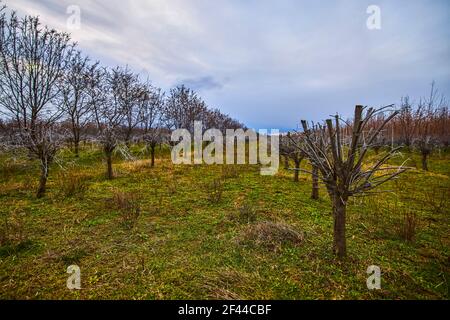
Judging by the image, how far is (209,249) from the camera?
14.4ft

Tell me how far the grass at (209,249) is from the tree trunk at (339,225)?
0.17 m

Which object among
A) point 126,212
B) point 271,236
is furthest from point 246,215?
point 126,212

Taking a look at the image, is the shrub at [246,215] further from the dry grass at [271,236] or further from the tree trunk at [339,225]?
the tree trunk at [339,225]

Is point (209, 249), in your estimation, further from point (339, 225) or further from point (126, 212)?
point (126, 212)

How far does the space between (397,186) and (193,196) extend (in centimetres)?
950

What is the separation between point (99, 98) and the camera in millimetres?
15594

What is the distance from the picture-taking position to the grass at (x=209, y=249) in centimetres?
327

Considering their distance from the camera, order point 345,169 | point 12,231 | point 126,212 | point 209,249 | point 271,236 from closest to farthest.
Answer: point 345,169, point 209,249, point 271,236, point 12,231, point 126,212

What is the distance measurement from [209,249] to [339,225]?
88.3 inches

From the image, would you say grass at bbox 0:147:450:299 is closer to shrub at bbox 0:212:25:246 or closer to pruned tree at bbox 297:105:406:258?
shrub at bbox 0:212:25:246

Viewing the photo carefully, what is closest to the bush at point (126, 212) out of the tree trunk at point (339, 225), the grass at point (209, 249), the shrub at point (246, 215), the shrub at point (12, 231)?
the grass at point (209, 249)
